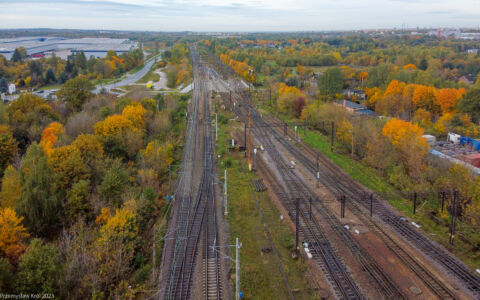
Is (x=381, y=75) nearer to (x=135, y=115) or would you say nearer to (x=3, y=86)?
(x=135, y=115)

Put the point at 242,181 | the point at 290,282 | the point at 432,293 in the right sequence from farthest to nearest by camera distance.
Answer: the point at 242,181 < the point at 290,282 < the point at 432,293

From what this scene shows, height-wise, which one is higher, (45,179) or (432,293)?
(45,179)

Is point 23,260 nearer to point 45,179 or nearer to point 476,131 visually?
point 45,179

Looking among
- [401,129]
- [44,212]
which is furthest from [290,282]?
[401,129]

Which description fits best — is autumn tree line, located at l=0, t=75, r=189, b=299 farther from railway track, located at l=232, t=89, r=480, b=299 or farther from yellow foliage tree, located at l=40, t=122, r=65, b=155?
railway track, located at l=232, t=89, r=480, b=299

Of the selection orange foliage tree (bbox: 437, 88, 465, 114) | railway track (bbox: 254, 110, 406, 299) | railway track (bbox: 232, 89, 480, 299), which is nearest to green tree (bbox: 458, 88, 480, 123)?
orange foliage tree (bbox: 437, 88, 465, 114)

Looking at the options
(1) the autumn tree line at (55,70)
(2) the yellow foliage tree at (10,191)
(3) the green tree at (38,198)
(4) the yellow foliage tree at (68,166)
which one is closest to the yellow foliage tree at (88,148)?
(4) the yellow foliage tree at (68,166)

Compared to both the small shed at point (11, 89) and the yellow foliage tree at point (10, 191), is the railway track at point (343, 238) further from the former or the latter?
the small shed at point (11, 89)
